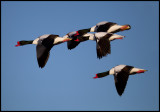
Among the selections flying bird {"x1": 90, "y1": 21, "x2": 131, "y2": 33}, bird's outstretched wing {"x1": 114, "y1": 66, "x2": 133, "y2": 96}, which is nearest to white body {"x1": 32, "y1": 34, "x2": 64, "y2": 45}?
flying bird {"x1": 90, "y1": 21, "x2": 131, "y2": 33}

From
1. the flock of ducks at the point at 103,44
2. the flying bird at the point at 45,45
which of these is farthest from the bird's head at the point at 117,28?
the flying bird at the point at 45,45

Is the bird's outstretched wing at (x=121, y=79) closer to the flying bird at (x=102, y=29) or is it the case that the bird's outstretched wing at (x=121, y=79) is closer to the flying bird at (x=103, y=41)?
the flying bird at (x=103, y=41)

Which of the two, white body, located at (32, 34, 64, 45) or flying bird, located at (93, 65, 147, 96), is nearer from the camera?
flying bird, located at (93, 65, 147, 96)

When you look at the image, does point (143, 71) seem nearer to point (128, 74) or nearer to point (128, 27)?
point (128, 74)

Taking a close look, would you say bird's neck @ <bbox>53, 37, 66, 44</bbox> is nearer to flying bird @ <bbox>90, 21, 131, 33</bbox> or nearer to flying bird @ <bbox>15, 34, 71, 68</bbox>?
flying bird @ <bbox>15, 34, 71, 68</bbox>

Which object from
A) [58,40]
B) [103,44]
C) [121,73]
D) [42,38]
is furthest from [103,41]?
[42,38]

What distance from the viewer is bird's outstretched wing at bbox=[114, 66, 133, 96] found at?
12969mm

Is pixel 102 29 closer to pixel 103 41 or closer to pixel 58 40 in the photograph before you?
pixel 103 41

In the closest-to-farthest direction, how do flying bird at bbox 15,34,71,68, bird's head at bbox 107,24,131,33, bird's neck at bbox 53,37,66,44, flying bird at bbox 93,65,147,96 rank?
flying bird at bbox 93,65,147,96 < flying bird at bbox 15,34,71,68 < bird's neck at bbox 53,37,66,44 < bird's head at bbox 107,24,131,33

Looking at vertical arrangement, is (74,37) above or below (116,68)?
above

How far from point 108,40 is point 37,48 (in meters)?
2.28

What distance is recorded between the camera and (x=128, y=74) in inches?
524

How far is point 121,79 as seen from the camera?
13172 millimetres

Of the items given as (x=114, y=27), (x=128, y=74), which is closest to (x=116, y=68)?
(x=128, y=74)
